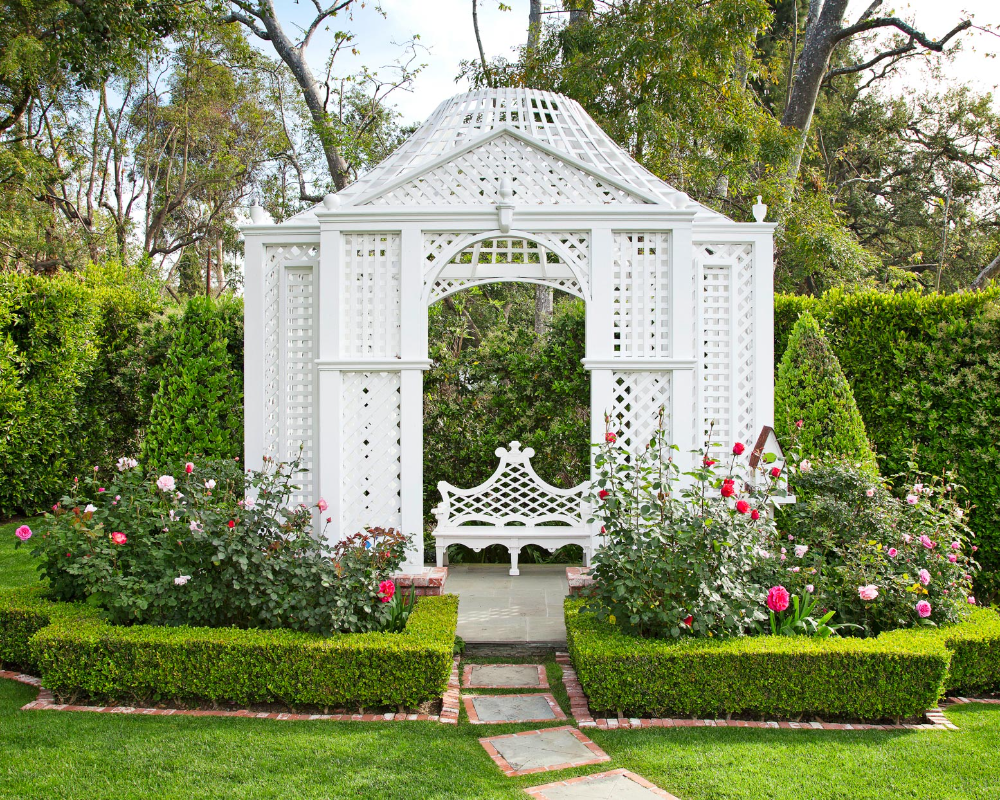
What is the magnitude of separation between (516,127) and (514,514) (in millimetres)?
3288

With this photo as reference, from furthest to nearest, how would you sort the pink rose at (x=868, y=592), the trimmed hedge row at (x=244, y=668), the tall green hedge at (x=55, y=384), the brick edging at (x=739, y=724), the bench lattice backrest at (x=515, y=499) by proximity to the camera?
the tall green hedge at (x=55, y=384) < the bench lattice backrest at (x=515, y=499) < the pink rose at (x=868, y=592) < the trimmed hedge row at (x=244, y=668) < the brick edging at (x=739, y=724)

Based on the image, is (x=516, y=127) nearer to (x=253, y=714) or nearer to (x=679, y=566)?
(x=679, y=566)

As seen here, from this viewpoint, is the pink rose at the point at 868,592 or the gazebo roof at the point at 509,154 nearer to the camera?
the pink rose at the point at 868,592

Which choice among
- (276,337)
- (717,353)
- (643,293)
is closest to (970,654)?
(717,353)

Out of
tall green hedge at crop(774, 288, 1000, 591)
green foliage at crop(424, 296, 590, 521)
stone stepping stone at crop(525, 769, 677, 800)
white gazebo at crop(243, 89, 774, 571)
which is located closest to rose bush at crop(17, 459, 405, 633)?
white gazebo at crop(243, 89, 774, 571)

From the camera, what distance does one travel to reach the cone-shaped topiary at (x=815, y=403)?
5824 mm

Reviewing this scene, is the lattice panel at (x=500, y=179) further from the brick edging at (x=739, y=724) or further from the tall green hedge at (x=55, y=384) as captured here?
the tall green hedge at (x=55, y=384)

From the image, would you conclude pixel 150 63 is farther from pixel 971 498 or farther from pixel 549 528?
pixel 971 498

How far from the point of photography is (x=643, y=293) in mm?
5398

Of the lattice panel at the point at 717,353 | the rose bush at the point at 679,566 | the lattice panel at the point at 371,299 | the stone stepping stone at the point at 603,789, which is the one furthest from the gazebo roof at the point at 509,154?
the stone stepping stone at the point at 603,789

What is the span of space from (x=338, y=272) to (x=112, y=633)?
279 centimetres

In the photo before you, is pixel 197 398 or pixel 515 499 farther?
pixel 197 398

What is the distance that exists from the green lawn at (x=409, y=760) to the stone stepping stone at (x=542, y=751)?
0.06 metres

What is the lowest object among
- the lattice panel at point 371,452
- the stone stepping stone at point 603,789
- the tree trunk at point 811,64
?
the stone stepping stone at point 603,789
